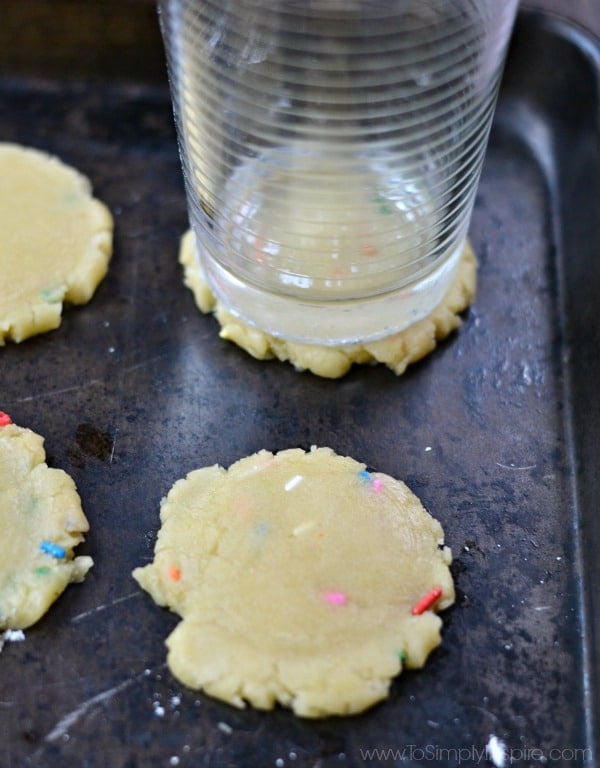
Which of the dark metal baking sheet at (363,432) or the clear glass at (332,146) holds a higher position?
the clear glass at (332,146)

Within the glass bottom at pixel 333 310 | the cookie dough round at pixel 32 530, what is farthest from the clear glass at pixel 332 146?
the cookie dough round at pixel 32 530

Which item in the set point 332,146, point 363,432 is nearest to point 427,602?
point 363,432

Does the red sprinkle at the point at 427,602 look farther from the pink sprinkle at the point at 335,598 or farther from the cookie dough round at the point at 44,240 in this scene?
the cookie dough round at the point at 44,240

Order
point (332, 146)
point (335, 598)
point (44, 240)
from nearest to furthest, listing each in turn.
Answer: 1. point (335, 598)
2. point (332, 146)
3. point (44, 240)

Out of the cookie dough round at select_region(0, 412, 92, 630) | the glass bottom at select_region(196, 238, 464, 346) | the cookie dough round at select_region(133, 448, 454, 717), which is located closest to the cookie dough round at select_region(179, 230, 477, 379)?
the glass bottom at select_region(196, 238, 464, 346)

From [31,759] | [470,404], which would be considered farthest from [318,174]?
[31,759]

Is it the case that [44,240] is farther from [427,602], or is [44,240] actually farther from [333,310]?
[427,602]
